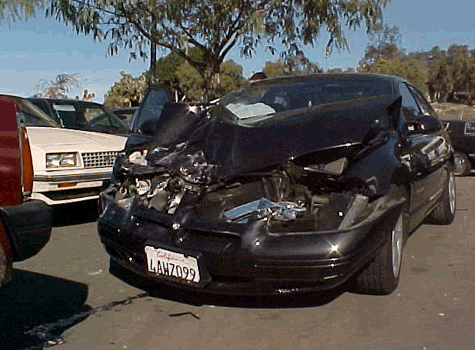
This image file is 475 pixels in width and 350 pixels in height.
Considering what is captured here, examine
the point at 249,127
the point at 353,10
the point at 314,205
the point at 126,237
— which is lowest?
the point at 126,237

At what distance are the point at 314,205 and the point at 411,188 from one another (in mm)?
982

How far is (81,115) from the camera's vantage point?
8.75m

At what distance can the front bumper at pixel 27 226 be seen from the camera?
3.42m

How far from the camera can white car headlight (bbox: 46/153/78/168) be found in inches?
264

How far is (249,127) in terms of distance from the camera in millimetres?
4816

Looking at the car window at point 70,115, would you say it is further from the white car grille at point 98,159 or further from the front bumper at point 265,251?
the front bumper at point 265,251

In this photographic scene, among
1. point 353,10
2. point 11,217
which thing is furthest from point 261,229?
point 353,10

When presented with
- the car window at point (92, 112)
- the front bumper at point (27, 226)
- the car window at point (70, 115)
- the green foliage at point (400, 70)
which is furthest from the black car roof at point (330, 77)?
the green foliage at point (400, 70)

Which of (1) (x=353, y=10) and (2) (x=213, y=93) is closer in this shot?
(1) (x=353, y=10)

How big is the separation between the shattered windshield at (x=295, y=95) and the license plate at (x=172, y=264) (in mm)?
1521

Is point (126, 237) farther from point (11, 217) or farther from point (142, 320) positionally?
point (11, 217)

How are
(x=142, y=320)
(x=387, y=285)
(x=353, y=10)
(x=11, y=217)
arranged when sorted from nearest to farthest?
(x=11, y=217), (x=142, y=320), (x=387, y=285), (x=353, y=10)

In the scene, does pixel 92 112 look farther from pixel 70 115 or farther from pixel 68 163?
pixel 68 163

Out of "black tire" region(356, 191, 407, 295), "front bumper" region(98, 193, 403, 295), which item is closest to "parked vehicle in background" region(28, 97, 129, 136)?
"front bumper" region(98, 193, 403, 295)
